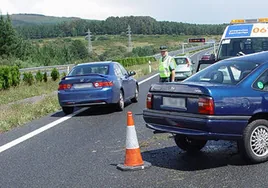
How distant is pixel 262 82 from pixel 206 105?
3.28ft

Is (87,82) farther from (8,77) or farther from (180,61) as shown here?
(180,61)

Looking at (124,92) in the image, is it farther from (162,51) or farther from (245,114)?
(245,114)

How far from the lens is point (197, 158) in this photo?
24.3 ft

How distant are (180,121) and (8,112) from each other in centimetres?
811

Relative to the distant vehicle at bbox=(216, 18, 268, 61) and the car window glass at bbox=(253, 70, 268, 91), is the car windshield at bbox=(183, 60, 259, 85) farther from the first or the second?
the distant vehicle at bbox=(216, 18, 268, 61)

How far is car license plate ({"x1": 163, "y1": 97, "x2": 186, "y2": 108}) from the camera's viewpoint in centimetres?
692

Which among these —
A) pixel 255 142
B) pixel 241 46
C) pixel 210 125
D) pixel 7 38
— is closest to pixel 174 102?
pixel 210 125

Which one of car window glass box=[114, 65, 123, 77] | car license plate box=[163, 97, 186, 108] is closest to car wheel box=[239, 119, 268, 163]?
car license plate box=[163, 97, 186, 108]

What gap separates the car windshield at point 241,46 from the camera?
1581 centimetres

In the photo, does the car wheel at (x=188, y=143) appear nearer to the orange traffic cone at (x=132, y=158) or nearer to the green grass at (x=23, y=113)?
the orange traffic cone at (x=132, y=158)

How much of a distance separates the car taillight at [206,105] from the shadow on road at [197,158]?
0.79 m

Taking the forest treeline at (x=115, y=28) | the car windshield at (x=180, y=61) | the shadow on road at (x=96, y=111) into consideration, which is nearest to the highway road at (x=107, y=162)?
the shadow on road at (x=96, y=111)

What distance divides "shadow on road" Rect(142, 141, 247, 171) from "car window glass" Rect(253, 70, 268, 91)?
1049 mm

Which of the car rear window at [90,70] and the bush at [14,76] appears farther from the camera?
the bush at [14,76]
